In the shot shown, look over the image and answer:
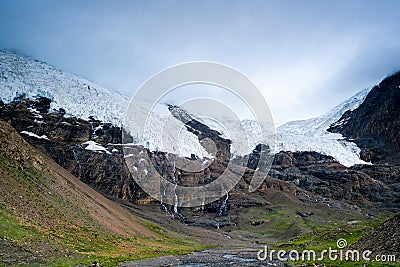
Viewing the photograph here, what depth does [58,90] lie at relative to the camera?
171 meters

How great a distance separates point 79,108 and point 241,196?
85800 mm

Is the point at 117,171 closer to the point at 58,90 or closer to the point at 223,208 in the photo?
the point at 223,208

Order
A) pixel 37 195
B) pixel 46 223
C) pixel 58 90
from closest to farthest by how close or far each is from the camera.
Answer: pixel 46 223 < pixel 37 195 < pixel 58 90

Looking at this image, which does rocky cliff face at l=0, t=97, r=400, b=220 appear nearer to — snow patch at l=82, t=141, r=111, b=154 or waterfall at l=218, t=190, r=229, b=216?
snow patch at l=82, t=141, r=111, b=154

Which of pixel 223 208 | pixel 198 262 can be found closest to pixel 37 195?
pixel 198 262

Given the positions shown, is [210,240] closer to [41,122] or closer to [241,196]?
[241,196]

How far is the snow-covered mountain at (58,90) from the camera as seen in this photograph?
504ft

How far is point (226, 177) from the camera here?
16462cm

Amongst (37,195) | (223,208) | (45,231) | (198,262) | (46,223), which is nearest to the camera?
(45,231)

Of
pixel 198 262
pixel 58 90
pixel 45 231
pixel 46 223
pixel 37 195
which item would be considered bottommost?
pixel 198 262

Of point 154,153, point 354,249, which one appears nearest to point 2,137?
point 354,249

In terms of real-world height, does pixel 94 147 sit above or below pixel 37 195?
above

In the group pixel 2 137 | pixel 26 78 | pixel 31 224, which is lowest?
pixel 31 224

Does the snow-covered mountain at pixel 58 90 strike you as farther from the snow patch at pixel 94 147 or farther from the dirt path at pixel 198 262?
the dirt path at pixel 198 262
